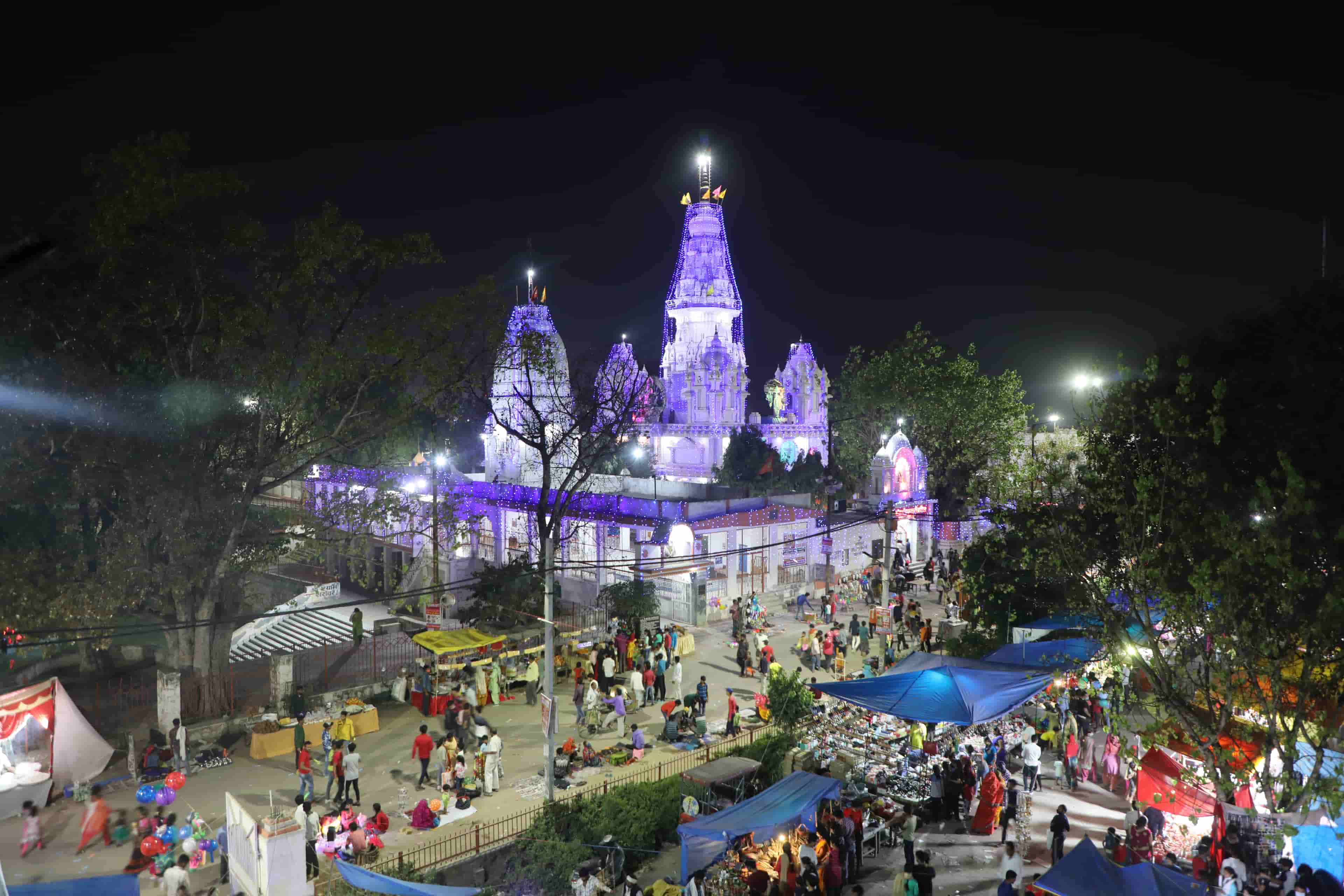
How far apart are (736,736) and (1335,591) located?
10.8m

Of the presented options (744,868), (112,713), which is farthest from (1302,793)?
(112,713)

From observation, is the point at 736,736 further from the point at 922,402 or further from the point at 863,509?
the point at 922,402

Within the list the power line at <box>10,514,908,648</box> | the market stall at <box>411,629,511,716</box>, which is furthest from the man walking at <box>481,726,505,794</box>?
the market stall at <box>411,629,511,716</box>

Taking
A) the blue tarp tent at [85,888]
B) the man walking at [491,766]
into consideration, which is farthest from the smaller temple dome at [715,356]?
the blue tarp tent at [85,888]

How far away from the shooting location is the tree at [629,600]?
25.5m

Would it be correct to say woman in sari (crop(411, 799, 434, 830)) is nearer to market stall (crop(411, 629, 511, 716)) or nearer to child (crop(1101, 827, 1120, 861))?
market stall (crop(411, 629, 511, 716))

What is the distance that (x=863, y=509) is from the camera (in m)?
37.3

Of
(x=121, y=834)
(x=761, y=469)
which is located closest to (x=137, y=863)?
(x=121, y=834)

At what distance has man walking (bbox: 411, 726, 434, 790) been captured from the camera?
15.7 m

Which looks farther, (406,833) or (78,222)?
(78,222)

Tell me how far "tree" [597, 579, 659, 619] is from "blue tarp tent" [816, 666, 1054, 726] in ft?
32.2

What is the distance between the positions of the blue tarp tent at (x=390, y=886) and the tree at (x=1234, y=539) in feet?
29.5

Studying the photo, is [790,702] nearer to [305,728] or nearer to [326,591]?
[305,728]

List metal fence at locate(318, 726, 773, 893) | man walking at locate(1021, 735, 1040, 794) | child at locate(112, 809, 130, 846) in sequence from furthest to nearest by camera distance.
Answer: man walking at locate(1021, 735, 1040, 794)
child at locate(112, 809, 130, 846)
metal fence at locate(318, 726, 773, 893)
